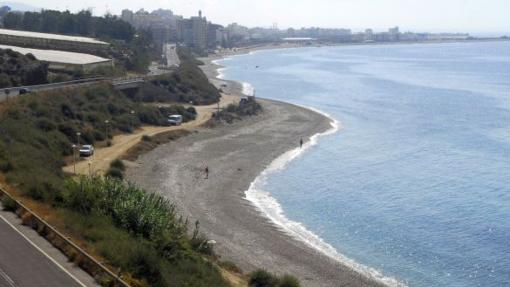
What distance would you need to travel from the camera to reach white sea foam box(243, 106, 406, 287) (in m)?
27.3

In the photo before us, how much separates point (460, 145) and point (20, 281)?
154ft

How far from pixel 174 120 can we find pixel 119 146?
44.2ft

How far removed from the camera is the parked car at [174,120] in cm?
6022

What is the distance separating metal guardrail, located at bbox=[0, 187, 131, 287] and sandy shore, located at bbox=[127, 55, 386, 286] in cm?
906

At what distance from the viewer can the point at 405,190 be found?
41.3 metres

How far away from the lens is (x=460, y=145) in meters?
56.8

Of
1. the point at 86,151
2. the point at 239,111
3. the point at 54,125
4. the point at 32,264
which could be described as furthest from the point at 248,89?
the point at 32,264

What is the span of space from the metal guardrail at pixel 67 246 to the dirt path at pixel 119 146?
1665 cm

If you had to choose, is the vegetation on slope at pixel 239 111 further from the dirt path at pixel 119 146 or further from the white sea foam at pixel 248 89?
the white sea foam at pixel 248 89

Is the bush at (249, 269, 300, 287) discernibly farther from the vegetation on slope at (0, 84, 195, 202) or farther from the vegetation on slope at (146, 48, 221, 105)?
the vegetation on slope at (146, 48, 221, 105)

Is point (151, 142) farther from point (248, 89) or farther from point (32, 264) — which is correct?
point (248, 89)

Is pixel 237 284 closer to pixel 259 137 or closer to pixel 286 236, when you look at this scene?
pixel 286 236

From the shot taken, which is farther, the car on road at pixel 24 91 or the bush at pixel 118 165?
the car on road at pixel 24 91

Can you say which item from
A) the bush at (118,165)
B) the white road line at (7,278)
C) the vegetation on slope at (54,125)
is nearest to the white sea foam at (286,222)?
the bush at (118,165)
